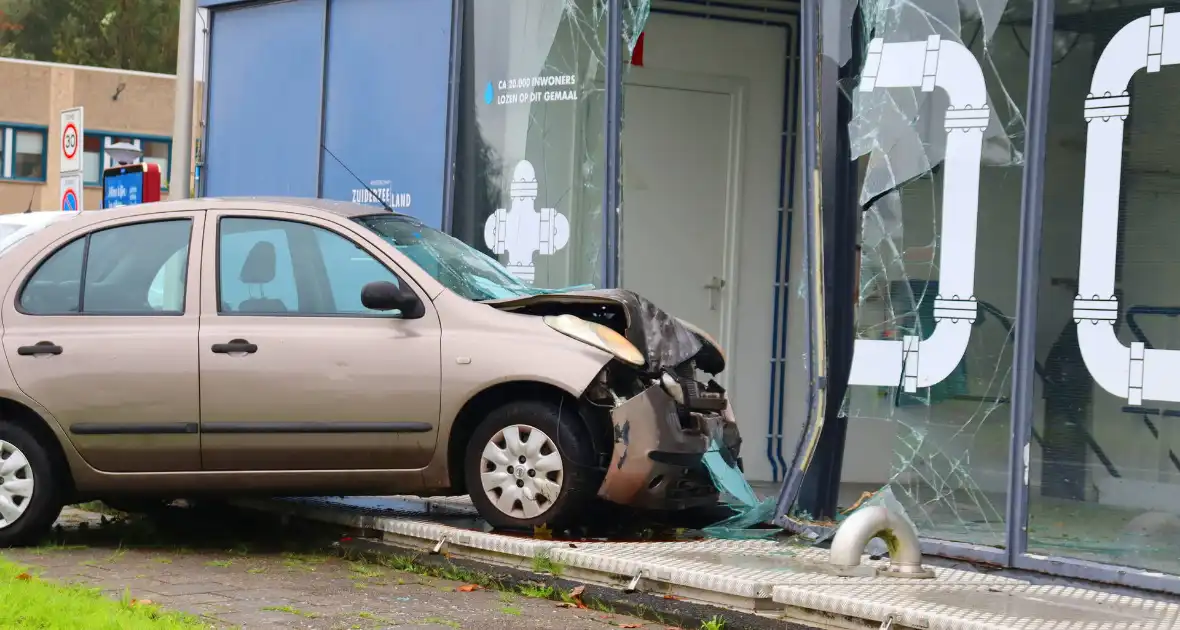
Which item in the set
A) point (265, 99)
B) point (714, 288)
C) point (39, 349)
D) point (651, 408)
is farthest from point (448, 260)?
point (265, 99)

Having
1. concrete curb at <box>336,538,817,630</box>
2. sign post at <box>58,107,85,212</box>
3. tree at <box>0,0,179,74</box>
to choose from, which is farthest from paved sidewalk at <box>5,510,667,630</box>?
tree at <box>0,0,179,74</box>

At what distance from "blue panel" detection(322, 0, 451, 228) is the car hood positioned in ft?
12.8

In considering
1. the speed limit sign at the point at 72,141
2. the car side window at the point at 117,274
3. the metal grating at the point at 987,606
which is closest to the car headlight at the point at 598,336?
the metal grating at the point at 987,606

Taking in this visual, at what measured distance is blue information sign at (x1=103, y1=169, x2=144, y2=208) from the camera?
14461 millimetres

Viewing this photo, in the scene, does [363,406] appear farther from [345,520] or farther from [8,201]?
[8,201]

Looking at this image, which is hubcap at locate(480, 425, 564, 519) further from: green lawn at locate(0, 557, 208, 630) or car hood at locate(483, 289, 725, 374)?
green lawn at locate(0, 557, 208, 630)

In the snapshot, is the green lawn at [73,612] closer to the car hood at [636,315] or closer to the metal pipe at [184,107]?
the car hood at [636,315]

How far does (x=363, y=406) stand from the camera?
776 cm

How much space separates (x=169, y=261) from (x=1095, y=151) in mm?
4634

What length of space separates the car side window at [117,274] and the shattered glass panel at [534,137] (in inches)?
131

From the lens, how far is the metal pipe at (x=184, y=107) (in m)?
14.0

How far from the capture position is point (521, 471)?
7.64 metres

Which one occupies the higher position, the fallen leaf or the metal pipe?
the metal pipe

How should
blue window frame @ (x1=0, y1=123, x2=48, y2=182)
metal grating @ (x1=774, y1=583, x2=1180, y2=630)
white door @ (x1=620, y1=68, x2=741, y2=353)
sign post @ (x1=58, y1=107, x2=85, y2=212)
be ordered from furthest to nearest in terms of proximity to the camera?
blue window frame @ (x1=0, y1=123, x2=48, y2=182) → sign post @ (x1=58, y1=107, x2=85, y2=212) → white door @ (x1=620, y1=68, x2=741, y2=353) → metal grating @ (x1=774, y1=583, x2=1180, y2=630)
